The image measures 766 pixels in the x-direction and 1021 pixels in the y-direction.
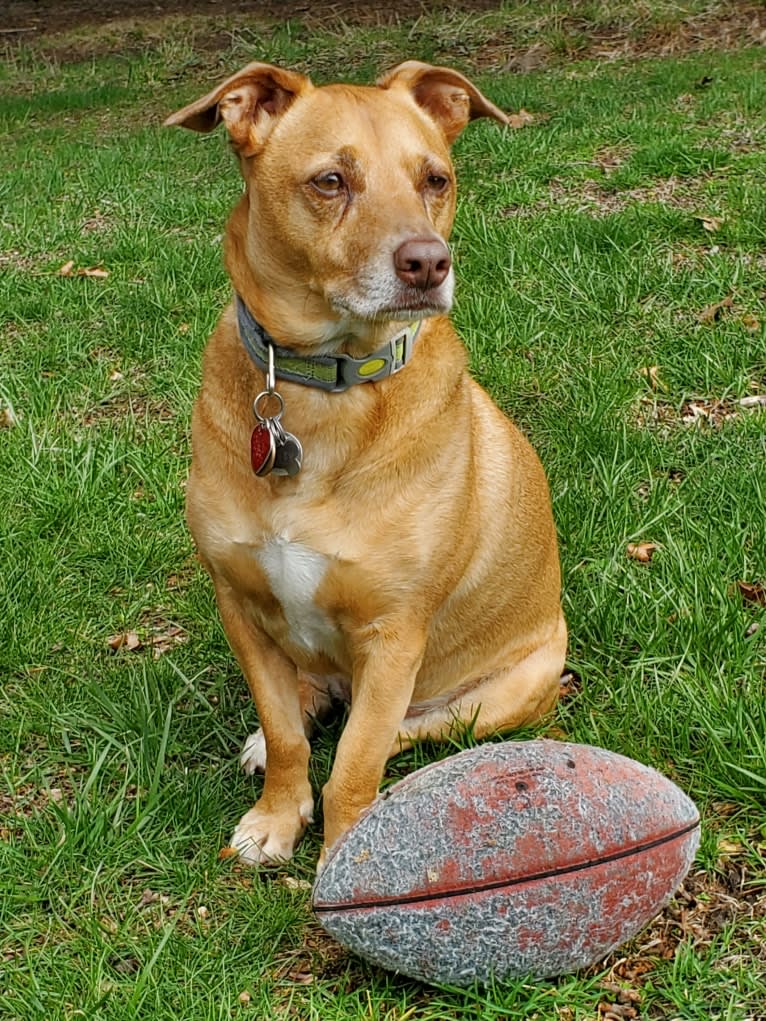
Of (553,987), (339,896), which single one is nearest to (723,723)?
(553,987)

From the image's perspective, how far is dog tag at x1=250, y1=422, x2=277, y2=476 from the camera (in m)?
2.89

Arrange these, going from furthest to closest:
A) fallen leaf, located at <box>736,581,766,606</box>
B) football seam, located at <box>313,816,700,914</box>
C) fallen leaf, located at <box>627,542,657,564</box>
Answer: fallen leaf, located at <box>627,542,657,564</box> → fallen leaf, located at <box>736,581,766,606</box> → football seam, located at <box>313,816,700,914</box>

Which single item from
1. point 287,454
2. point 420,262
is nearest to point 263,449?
point 287,454

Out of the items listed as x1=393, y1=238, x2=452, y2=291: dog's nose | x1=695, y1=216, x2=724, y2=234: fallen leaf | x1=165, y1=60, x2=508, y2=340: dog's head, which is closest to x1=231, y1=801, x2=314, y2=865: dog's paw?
x1=165, y1=60, x2=508, y2=340: dog's head

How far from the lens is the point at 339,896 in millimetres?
2564

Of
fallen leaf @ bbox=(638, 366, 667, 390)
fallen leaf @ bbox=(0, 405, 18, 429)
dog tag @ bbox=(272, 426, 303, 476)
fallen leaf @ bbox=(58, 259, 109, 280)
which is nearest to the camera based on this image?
dog tag @ bbox=(272, 426, 303, 476)

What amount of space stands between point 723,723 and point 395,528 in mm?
1081

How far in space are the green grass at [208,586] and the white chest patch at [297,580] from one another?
63 centimetres

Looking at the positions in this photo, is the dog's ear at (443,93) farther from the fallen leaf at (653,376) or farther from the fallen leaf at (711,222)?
the fallen leaf at (711,222)

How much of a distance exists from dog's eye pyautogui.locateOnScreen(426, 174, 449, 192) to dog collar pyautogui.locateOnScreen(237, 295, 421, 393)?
325 millimetres

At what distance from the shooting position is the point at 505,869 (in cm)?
248

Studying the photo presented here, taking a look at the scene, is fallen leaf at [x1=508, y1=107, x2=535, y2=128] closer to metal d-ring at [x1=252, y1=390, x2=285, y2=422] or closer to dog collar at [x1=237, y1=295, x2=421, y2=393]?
dog collar at [x1=237, y1=295, x2=421, y2=393]

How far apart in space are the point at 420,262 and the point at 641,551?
72.7 inches

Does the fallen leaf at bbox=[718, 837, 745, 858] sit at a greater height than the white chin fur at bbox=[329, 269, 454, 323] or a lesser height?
lesser
